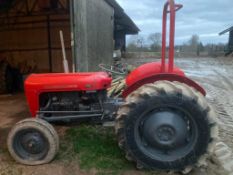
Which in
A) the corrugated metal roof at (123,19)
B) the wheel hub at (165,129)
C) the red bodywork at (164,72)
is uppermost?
the corrugated metal roof at (123,19)

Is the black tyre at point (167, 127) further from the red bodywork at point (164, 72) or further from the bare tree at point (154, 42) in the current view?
the bare tree at point (154, 42)

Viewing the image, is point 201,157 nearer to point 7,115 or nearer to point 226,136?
point 226,136

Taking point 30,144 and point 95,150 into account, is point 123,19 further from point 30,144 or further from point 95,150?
point 30,144

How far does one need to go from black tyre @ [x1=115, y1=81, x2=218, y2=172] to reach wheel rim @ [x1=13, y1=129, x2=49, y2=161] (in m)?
A: 0.87

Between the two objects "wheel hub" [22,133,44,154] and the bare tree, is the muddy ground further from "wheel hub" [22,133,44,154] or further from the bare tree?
the bare tree

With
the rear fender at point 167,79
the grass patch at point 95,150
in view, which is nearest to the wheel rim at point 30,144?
the grass patch at point 95,150

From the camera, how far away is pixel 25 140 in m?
3.55

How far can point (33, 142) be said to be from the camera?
3518 millimetres

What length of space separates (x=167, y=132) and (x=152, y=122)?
0.60ft

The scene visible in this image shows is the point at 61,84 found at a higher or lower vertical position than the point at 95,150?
higher

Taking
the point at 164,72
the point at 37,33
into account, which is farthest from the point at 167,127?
the point at 37,33

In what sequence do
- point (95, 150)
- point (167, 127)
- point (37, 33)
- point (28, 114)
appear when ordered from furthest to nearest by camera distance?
1. point (37, 33)
2. point (28, 114)
3. point (95, 150)
4. point (167, 127)

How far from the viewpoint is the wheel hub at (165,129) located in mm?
3271

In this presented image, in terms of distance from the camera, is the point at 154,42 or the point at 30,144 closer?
the point at 30,144
